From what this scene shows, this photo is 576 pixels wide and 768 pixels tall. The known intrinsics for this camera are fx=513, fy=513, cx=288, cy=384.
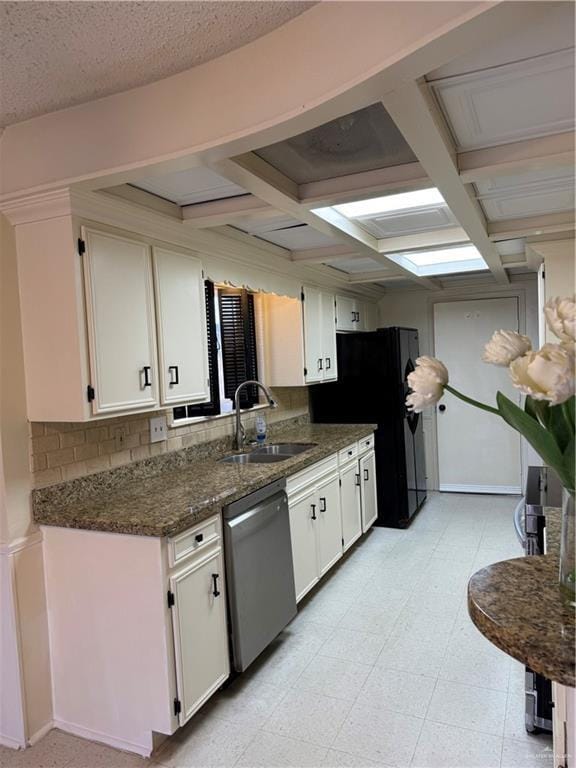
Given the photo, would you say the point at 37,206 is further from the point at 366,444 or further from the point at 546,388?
the point at 366,444

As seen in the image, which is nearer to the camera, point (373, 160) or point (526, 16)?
point (526, 16)

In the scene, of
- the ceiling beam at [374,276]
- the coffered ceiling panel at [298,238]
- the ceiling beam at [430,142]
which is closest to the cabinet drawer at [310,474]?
the coffered ceiling panel at [298,238]

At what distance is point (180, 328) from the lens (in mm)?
2559

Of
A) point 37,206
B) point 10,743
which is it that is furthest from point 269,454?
point 37,206

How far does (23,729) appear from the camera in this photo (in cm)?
206

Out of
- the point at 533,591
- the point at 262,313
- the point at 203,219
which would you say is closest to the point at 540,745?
the point at 533,591

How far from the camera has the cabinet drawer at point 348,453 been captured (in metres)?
3.72

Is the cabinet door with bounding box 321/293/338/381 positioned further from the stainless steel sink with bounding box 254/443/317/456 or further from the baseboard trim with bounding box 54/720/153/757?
the baseboard trim with bounding box 54/720/153/757

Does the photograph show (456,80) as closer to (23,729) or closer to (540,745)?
(540,745)

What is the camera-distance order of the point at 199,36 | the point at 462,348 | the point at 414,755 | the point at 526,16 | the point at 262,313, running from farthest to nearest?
the point at 462,348 → the point at 262,313 → the point at 414,755 → the point at 199,36 → the point at 526,16

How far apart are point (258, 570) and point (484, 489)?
3.72 meters

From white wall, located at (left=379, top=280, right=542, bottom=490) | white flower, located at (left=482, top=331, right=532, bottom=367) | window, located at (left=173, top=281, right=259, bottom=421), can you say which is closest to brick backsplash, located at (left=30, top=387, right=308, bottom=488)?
window, located at (left=173, top=281, right=259, bottom=421)

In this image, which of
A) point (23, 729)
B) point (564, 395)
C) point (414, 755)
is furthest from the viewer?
point (23, 729)

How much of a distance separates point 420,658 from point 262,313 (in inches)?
100.0
